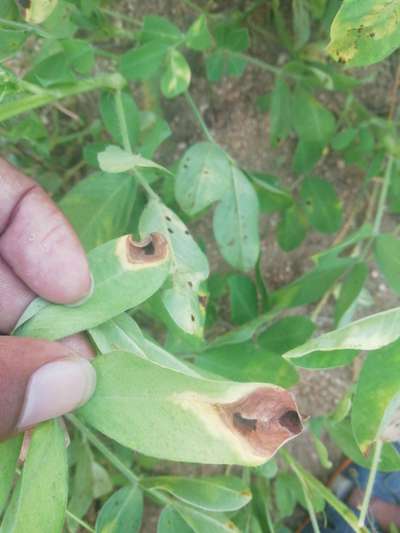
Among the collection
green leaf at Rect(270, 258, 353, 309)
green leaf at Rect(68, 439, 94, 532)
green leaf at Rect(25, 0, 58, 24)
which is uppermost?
green leaf at Rect(25, 0, 58, 24)

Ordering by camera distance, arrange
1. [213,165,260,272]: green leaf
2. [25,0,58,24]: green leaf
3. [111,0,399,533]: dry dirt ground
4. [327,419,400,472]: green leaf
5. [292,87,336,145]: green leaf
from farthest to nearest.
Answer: [111,0,399,533]: dry dirt ground < [292,87,336,145]: green leaf < [213,165,260,272]: green leaf < [327,419,400,472]: green leaf < [25,0,58,24]: green leaf

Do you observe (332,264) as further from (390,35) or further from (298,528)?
(298,528)

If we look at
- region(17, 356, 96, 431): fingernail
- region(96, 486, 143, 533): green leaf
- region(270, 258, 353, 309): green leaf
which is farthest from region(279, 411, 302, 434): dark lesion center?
region(270, 258, 353, 309): green leaf

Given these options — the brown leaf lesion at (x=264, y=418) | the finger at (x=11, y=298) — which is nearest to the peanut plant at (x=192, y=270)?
the brown leaf lesion at (x=264, y=418)

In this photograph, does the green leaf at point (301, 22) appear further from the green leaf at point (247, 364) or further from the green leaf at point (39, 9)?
the green leaf at point (247, 364)

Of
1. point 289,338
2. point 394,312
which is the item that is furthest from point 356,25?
point 289,338

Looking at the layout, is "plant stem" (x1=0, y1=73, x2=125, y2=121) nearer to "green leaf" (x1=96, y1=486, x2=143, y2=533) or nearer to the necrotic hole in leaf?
the necrotic hole in leaf
